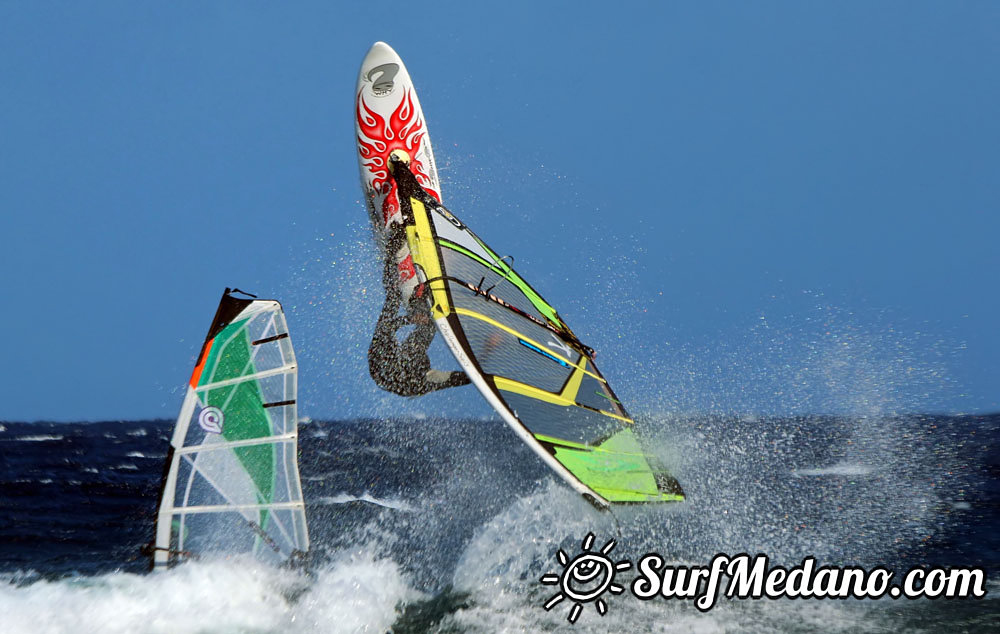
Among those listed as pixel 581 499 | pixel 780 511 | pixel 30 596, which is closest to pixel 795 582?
pixel 581 499

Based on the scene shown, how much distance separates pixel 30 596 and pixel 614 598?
4.78 metres

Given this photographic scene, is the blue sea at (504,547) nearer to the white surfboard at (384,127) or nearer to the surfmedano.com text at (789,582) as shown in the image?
the surfmedano.com text at (789,582)

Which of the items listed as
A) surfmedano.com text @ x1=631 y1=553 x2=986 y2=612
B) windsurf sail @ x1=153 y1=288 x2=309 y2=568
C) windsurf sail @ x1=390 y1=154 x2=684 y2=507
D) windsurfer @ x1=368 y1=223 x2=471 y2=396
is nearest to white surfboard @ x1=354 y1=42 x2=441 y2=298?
windsurf sail @ x1=390 y1=154 x2=684 y2=507

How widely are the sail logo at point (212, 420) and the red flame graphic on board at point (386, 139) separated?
427 cm

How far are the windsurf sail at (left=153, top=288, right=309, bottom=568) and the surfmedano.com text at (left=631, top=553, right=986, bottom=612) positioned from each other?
3274mm

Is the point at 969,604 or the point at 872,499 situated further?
the point at 872,499

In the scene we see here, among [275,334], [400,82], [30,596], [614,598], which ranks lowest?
[30,596]

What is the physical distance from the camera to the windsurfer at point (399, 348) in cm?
920

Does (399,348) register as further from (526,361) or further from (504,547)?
(504,547)

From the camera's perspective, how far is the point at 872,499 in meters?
10.8

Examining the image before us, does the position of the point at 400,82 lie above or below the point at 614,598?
above

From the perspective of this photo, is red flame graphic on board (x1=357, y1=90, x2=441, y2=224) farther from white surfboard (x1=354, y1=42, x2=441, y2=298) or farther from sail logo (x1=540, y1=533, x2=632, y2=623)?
sail logo (x1=540, y1=533, x2=632, y2=623)

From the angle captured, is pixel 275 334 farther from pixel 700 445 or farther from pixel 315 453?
pixel 315 453

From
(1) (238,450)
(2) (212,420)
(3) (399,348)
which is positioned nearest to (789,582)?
(3) (399,348)
